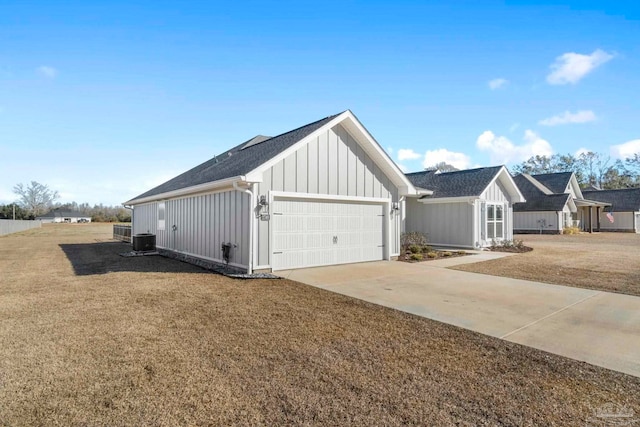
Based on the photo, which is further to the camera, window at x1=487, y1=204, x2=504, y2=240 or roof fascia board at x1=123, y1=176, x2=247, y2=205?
window at x1=487, y1=204, x2=504, y2=240

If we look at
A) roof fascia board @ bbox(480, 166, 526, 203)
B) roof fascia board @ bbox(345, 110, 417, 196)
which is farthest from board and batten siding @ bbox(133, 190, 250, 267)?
roof fascia board @ bbox(480, 166, 526, 203)

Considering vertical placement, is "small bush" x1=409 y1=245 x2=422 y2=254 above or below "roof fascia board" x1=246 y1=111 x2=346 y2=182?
below

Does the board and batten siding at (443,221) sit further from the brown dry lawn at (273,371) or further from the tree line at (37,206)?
the tree line at (37,206)

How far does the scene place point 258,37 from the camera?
11844 millimetres

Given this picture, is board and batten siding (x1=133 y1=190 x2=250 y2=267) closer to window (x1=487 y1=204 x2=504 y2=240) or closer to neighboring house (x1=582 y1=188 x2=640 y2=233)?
window (x1=487 y1=204 x2=504 y2=240)

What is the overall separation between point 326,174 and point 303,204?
119 centimetres

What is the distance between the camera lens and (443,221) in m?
16.9

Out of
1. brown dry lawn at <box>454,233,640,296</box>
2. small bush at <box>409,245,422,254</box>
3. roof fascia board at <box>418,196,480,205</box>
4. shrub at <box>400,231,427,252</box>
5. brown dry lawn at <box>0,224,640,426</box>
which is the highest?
roof fascia board at <box>418,196,480,205</box>

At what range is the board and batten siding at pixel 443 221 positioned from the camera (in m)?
16.0

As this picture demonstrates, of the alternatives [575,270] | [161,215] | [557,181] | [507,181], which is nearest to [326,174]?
[575,270]

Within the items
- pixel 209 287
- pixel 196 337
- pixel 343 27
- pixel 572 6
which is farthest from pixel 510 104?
pixel 196 337

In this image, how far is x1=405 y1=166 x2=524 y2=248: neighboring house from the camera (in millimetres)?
15898

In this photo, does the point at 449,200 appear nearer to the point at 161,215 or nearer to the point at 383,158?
the point at 383,158

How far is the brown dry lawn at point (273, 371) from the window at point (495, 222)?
43.0ft
